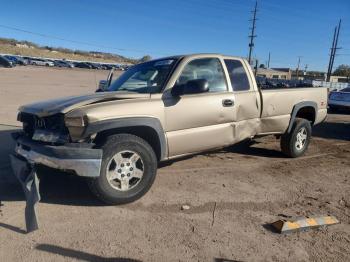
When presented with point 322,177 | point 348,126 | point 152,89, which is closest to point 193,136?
point 152,89

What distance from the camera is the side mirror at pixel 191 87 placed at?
5027mm

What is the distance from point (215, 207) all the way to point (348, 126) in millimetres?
9866

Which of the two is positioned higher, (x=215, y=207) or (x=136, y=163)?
(x=136, y=163)

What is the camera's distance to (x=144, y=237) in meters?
3.86

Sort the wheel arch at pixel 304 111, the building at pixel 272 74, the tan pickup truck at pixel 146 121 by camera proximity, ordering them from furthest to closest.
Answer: the building at pixel 272 74
the wheel arch at pixel 304 111
the tan pickup truck at pixel 146 121

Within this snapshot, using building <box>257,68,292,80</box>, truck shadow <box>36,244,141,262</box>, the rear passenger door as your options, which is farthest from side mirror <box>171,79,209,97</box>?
building <box>257,68,292,80</box>

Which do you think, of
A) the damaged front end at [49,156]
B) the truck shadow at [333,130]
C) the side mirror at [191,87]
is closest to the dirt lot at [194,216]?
the damaged front end at [49,156]

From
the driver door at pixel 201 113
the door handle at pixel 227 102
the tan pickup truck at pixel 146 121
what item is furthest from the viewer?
the door handle at pixel 227 102

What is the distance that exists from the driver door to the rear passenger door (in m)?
0.15

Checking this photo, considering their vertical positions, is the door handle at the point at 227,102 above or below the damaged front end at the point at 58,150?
above

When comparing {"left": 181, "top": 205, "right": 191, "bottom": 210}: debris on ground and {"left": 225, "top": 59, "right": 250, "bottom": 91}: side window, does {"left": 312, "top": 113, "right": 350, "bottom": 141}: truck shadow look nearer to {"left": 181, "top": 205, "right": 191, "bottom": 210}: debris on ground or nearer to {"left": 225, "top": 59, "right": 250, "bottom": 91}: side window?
{"left": 225, "top": 59, "right": 250, "bottom": 91}: side window

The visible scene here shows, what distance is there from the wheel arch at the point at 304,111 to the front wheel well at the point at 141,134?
3.02 meters

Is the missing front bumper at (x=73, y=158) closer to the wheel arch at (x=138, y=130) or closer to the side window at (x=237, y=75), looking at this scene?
the wheel arch at (x=138, y=130)

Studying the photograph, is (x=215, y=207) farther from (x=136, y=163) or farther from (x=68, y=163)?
(x=68, y=163)
